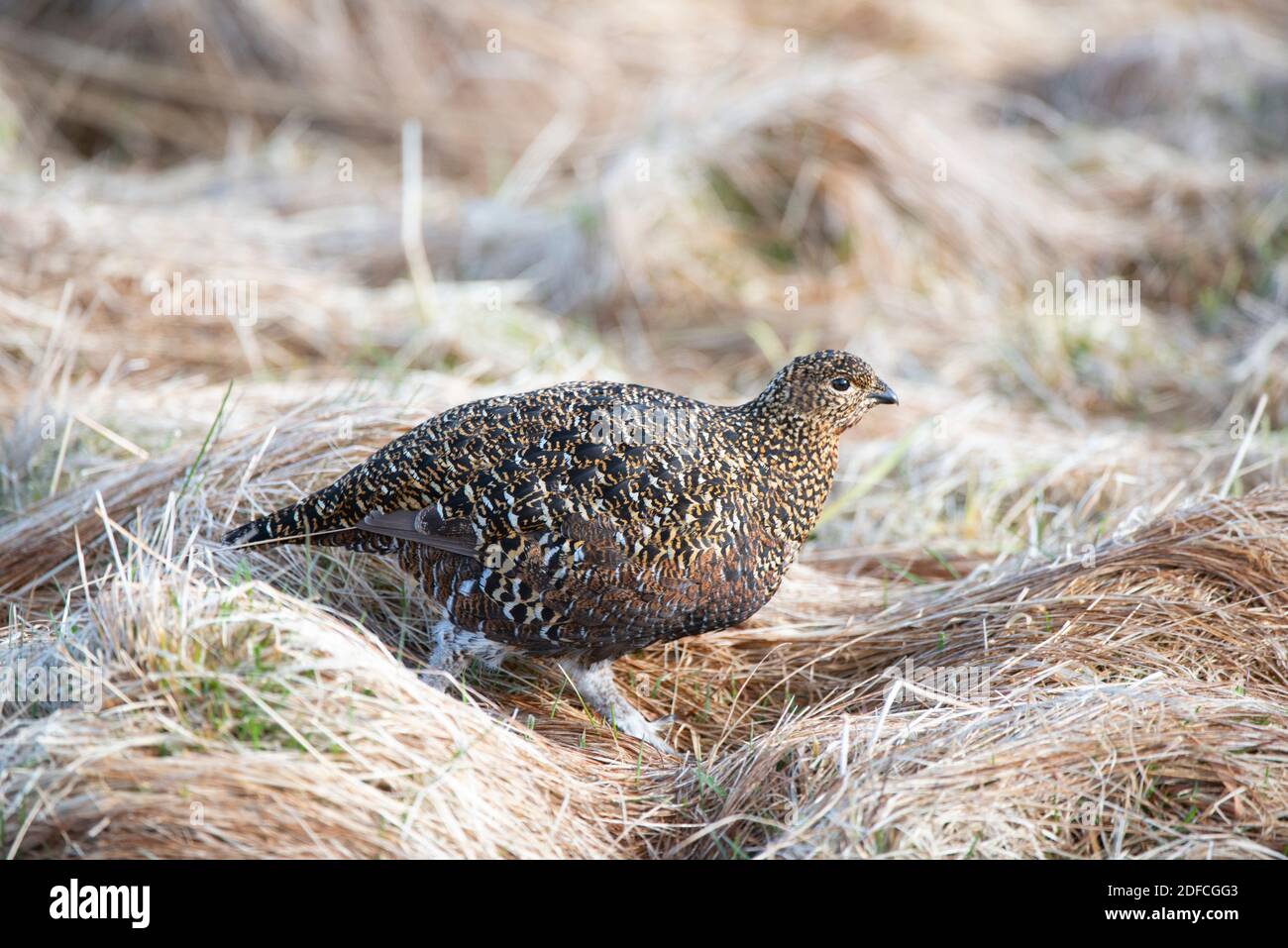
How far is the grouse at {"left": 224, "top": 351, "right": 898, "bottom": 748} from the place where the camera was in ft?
10.6

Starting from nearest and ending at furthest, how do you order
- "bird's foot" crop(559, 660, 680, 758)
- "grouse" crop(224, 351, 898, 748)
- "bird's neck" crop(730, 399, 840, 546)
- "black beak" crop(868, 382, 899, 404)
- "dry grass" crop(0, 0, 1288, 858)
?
"dry grass" crop(0, 0, 1288, 858) → "grouse" crop(224, 351, 898, 748) → "bird's neck" crop(730, 399, 840, 546) → "bird's foot" crop(559, 660, 680, 758) → "black beak" crop(868, 382, 899, 404)

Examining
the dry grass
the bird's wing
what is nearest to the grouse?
the bird's wing

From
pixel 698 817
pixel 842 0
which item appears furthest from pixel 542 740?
pixel 842 0

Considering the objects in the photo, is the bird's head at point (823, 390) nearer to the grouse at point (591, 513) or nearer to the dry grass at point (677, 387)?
the grouse at point (591, 513)

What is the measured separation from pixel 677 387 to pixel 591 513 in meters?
3.05

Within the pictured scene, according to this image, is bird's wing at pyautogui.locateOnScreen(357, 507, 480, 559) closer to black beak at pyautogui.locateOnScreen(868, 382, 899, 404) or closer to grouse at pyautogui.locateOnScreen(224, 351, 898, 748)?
grouse at pyautogui.locateOnScreen(224, 351, 898, 748)

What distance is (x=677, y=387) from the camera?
20.4 ft

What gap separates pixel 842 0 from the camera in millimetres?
11281

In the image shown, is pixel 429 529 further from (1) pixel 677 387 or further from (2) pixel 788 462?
(1) pixel 677 387

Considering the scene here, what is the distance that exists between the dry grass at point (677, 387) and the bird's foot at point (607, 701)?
0.35 ft

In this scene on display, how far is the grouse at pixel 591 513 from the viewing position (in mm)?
3240

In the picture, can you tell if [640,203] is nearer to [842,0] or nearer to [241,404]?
[241,404]
